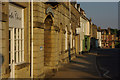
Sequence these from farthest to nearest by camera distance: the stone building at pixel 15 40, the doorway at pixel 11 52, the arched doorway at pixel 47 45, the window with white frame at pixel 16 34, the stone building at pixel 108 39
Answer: the stone building at pixel 108 39
the arched doorway at pixel 47 45
the window with white frame at pixel 16 34
the doorway at pixel 11 52
the stone building at pixel 15 40

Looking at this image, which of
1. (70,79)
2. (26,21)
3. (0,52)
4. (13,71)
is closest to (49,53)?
(70,79)

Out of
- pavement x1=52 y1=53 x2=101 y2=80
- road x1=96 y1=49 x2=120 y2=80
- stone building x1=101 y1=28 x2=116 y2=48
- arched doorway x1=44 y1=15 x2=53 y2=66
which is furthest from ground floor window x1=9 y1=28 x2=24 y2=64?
stone building x1=101 y1=28 x2=116 y2=48

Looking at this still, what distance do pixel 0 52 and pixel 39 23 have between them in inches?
137

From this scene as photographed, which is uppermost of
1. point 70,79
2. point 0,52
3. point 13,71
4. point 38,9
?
point 38,9

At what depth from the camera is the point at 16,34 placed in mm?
7953

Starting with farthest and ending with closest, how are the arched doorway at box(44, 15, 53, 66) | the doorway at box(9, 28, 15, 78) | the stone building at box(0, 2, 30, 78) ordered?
the arched doorway at box(44, 15, 53, 66), the doorway at box(9, 28, 15, 78), the stone building at box(0, 2, 30, 78)

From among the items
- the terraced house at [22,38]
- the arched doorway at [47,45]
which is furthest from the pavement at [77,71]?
the terraced house at [22,38]

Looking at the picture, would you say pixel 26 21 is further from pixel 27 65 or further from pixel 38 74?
pixel 38 74

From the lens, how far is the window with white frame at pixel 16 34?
7465mm

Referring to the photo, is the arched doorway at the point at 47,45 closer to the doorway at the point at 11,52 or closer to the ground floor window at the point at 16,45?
the ground floor window at the point at 16,45

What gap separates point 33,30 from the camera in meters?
9.07

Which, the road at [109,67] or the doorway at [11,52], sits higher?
the doorway at [11,52]

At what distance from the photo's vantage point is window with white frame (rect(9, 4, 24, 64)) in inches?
294

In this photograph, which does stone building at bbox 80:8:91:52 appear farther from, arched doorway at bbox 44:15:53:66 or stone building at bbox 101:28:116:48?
stone building at bbox 101:28:116:48
